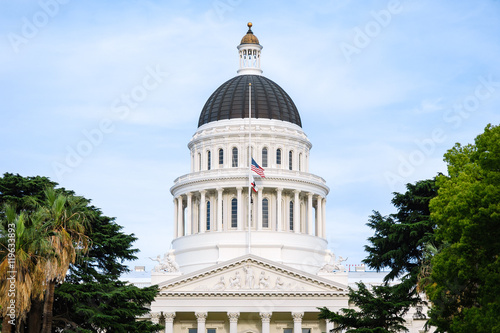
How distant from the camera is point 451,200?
39969mm

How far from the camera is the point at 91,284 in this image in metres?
49.4

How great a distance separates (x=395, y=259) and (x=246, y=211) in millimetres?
34386

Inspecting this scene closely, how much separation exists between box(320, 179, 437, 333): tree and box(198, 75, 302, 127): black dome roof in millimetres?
35881

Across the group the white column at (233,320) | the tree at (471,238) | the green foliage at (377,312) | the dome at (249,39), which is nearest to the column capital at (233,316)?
the white column at (233,320)

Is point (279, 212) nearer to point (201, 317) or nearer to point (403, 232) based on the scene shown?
point (201, 317)

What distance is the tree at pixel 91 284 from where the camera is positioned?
48312mm

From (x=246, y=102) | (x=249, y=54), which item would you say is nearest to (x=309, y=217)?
(x=246, y=102)

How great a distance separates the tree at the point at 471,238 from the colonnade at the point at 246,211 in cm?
4599

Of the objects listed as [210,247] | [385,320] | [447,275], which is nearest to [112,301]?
[385,320]

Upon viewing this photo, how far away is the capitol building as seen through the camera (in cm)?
7544

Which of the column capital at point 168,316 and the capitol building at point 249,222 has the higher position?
the capitol building at point 249,222

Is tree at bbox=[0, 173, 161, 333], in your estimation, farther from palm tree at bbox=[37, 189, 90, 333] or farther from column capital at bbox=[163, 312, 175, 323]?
column capital at bbox=[163, 312, 175, 323]

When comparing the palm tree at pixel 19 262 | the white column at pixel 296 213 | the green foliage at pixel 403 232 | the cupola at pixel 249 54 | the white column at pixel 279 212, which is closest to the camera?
the palm tree at pixel 19 262

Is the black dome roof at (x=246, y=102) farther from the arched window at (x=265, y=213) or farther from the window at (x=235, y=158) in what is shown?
the arched window at (x=265, y=213)
